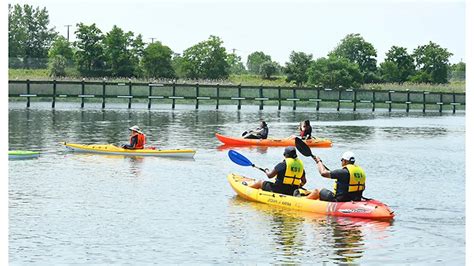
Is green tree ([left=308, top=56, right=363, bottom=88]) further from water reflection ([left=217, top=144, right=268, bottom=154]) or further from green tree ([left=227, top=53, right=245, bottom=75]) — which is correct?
water reflection ([left=217, top=144, right=268, bottom=154])

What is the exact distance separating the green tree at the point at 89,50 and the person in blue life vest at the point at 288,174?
6206 centimetres

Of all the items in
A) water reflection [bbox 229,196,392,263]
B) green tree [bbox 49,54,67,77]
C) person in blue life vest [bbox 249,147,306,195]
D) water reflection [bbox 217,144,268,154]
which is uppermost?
green tree [bbox 49,54,67,77]

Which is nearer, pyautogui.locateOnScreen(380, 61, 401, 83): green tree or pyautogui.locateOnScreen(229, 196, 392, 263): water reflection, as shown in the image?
pyautogui.locateOnScreen(229, 196, 392, 263): water reflection

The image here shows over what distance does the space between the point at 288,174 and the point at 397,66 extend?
7394 cm

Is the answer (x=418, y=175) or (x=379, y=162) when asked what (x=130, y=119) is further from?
(x=418, y=175)

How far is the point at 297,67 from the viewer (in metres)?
87.1

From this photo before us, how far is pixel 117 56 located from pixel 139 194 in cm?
6167

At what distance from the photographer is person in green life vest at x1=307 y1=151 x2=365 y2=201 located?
57.9 feet

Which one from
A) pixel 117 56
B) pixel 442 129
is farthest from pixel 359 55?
pixel 442 129

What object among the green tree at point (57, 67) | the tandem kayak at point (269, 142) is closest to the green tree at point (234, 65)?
the green tree at point (57, 67)

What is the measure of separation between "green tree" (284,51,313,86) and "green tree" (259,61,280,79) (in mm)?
3487

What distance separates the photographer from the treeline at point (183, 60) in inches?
3201

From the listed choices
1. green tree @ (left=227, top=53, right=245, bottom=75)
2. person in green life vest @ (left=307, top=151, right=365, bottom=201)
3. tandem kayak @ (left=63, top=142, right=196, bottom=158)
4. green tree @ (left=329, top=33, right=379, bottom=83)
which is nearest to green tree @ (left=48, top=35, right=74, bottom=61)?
green tree @ (left=227, top=53, right=245, bottom=75)

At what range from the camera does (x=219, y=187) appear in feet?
75.0
